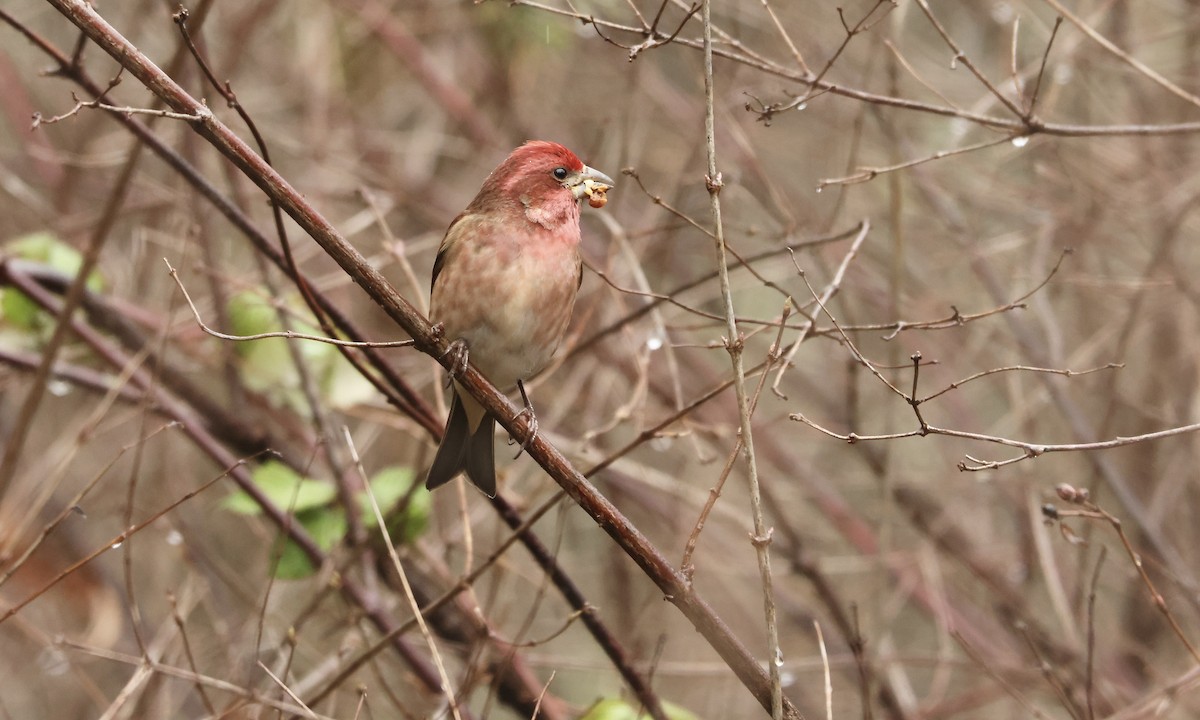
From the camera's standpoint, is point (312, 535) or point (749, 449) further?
point (312, 535)

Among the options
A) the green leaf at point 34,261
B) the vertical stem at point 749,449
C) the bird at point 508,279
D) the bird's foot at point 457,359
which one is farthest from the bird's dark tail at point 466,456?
the green leaf at point 34,261

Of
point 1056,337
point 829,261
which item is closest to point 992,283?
point 1056,337

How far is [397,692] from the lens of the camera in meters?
5.57

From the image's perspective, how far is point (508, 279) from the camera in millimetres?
3543

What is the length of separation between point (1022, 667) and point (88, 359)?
386cm

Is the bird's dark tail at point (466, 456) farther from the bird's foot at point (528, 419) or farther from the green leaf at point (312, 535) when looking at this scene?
the green leaf at point (312, 535)

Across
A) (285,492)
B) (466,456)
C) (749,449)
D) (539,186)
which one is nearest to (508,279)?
(539,186)

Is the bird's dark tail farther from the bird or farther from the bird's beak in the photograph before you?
the bird's beak

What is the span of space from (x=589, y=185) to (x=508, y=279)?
1.46 feet

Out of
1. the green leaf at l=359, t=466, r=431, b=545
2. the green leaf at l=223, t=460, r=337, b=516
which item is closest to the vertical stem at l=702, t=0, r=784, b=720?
the green leaf at l=359, t=466, r=431, b=545

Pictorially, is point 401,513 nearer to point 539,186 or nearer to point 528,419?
point 528,419

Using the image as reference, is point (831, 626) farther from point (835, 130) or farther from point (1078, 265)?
point (835, 130)

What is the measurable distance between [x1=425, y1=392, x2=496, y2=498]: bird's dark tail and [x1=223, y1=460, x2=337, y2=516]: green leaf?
0.51 metres

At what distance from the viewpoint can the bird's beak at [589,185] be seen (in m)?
3.71
